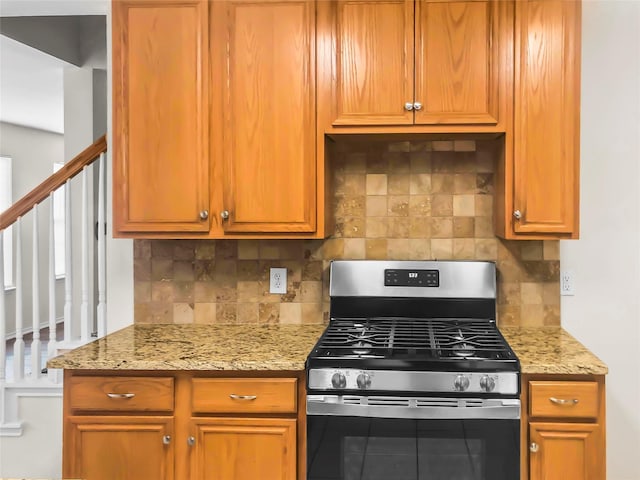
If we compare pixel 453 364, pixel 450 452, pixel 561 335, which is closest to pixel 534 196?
pixel 561 335

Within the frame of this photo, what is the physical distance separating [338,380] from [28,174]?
750 cm

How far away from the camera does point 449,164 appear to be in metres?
2.90

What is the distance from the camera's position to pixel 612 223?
2.84 meters

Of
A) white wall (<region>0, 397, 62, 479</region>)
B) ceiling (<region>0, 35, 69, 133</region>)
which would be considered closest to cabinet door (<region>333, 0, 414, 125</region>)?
white wall (<region>0, 397, 62, 479</region>)

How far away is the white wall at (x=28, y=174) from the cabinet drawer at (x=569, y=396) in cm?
688

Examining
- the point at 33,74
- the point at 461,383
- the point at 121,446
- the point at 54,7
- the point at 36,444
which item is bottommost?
the point at 36,444

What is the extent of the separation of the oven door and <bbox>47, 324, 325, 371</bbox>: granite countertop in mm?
237

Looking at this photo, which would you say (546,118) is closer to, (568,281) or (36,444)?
(568,281)

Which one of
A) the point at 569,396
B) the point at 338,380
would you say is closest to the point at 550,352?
the point at 569,396

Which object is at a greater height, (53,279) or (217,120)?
(217,120)

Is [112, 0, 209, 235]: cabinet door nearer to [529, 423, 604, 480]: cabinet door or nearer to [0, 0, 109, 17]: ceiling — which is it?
[0, 0, 109, 17]: ceiling

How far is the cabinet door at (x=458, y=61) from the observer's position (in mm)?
2525

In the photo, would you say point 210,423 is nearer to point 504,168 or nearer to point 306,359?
point 306,359

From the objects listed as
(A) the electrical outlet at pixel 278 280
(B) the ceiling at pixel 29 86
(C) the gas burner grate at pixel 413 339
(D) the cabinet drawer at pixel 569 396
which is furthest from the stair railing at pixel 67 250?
(D) the cabinet drawer at pixel 569 396
